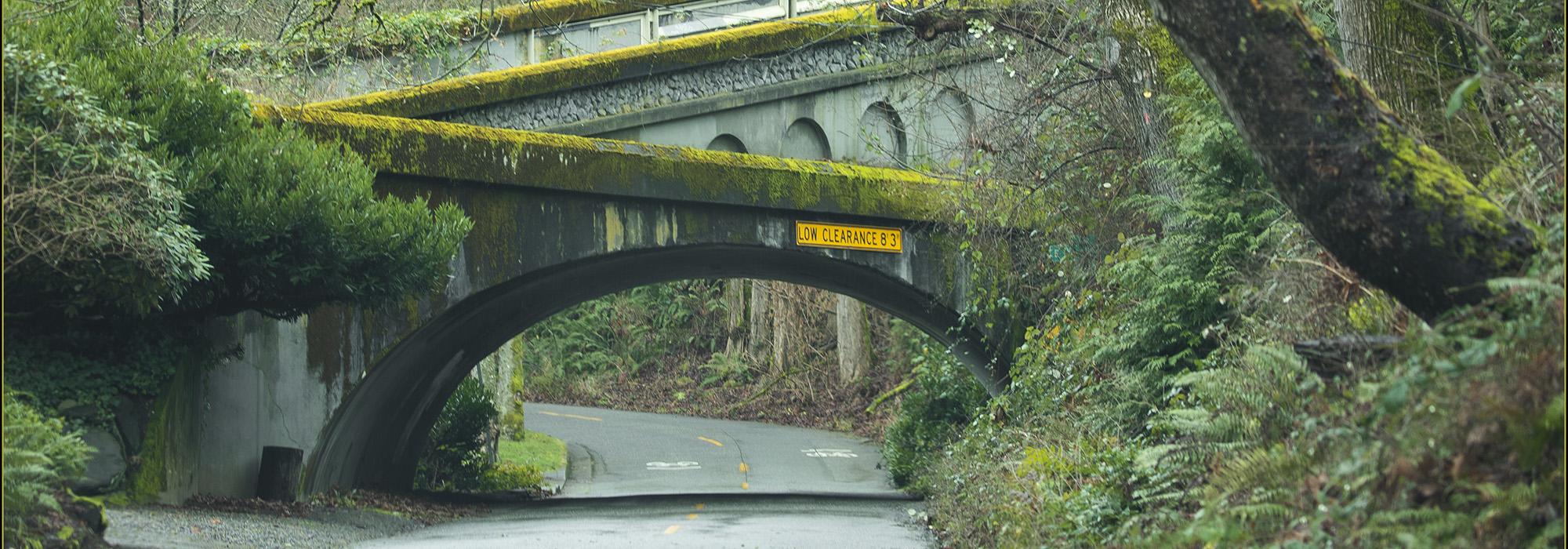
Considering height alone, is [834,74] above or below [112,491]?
above

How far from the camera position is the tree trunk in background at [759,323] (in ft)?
122

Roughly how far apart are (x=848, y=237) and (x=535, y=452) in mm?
12045

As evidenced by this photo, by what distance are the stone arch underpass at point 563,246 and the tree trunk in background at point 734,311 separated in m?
19.7

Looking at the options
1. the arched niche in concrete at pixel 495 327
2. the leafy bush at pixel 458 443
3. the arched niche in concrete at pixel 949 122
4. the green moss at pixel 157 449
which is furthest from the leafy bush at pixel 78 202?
the leafy bush at pixel 458 443

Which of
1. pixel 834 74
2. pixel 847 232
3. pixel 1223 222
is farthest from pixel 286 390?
pixel 1223 222

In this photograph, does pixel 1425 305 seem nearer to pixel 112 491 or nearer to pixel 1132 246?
pixel 1132 246

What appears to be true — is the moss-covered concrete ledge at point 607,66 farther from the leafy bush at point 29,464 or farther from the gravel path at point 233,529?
the leafy bush at point 29,464

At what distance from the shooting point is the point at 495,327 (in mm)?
17578

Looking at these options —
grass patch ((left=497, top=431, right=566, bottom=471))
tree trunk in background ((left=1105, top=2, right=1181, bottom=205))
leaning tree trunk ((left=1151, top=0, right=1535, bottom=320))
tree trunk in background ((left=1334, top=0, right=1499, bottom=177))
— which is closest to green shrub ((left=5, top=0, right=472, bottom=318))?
tree trunk in background ((left=1105, top=2, right=1181, bottom=205))

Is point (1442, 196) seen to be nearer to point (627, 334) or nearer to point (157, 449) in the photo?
point (157, 449)

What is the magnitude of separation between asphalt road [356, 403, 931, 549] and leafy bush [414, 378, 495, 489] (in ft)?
5.50

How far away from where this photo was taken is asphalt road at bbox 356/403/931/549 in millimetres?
12281

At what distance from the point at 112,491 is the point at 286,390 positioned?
2.55 metres

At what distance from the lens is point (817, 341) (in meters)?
37.5
